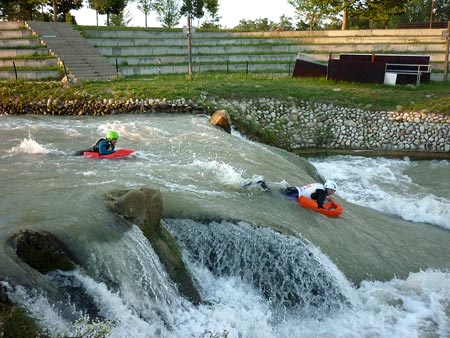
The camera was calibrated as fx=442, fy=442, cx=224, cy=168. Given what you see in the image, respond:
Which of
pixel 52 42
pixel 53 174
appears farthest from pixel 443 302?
pixel 52 42

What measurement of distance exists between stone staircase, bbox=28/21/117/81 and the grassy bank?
278 cm

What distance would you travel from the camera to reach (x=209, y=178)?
898 centimetres

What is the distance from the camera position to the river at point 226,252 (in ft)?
16.9

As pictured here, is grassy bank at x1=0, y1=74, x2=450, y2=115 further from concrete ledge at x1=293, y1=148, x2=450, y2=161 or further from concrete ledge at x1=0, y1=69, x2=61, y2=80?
concrete ledge at x1=0, y1=69, x2=61, y2=80

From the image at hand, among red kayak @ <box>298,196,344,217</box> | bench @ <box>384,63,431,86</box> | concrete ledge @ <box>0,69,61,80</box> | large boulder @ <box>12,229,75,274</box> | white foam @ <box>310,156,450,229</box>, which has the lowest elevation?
white foam @ <box>310,156,450,229</box>

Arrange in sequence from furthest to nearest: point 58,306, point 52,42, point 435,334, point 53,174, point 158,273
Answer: point 52,42 < point 53,174 < point 435,334 < point 158,273 < point 58,306

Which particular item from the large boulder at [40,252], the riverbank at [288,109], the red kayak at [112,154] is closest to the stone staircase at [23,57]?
the riverbank at [288,109]

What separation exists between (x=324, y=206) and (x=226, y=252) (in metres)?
2.91

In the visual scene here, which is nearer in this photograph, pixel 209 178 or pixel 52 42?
pixel 209 178

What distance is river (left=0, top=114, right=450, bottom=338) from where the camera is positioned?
16.9 feet

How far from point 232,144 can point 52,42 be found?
15.5m

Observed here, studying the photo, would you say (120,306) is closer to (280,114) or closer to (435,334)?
(435,334)

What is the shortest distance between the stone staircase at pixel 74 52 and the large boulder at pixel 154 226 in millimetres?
15071

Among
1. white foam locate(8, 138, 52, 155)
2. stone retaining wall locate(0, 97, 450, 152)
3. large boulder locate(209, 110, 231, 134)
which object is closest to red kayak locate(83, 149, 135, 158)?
white foam locate(8, 138, 52, 155)
